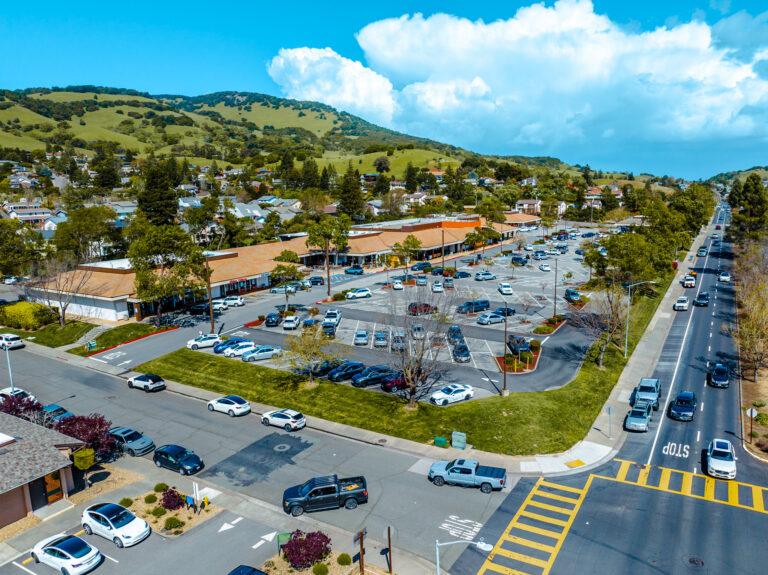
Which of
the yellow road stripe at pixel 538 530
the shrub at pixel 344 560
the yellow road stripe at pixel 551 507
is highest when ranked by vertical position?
the shrub at pixel 344 560

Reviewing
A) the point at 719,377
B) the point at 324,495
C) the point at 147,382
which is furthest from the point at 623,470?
the point at 147,382

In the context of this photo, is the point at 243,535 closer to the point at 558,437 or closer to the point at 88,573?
the point at 88,573

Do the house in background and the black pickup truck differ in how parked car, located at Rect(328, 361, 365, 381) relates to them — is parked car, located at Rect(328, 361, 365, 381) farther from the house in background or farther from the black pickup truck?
the house in background

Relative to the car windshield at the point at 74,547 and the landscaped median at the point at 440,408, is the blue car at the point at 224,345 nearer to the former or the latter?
the landscaped median at the point at 440,408

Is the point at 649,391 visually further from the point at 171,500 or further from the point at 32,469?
the point at 32,469

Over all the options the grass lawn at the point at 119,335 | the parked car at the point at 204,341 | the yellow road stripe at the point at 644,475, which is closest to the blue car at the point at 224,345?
the parked car at the point at 204,341

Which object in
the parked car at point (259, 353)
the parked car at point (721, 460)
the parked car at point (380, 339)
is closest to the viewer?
the parked car at point (721, 460)

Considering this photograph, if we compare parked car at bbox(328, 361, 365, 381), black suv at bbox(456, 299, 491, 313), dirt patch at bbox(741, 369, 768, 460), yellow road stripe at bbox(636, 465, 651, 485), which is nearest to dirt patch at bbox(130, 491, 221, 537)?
parked car at bbox(328, 361, 365, 381)
